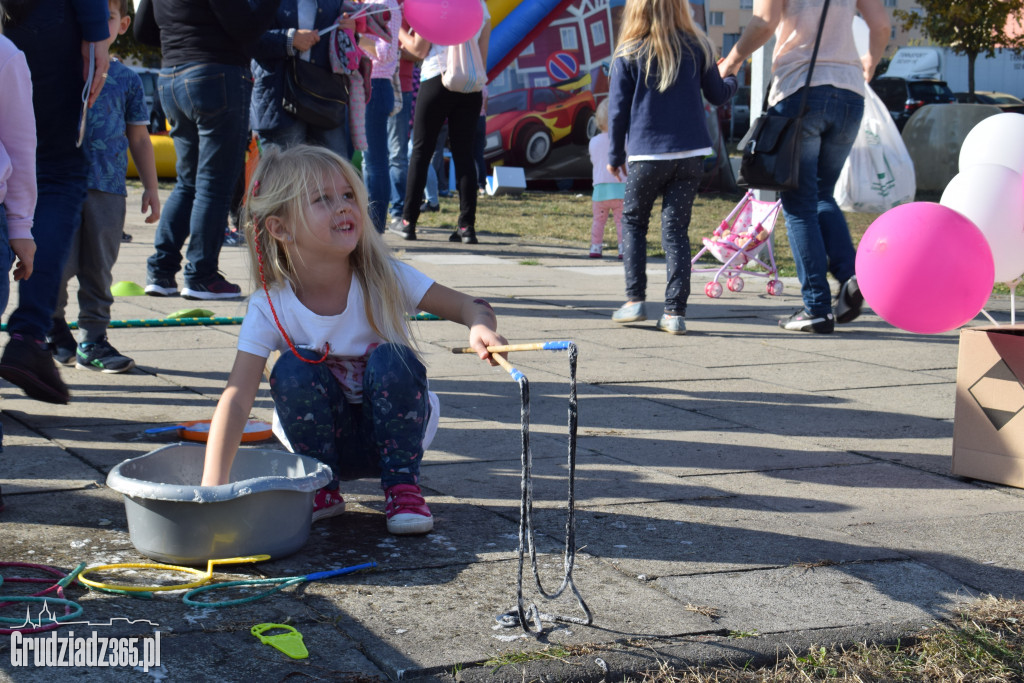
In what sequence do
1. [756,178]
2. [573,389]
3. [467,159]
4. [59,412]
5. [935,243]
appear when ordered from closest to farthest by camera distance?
[573,389] → [935,243] → [59,412] → [756,178] → [467,159]

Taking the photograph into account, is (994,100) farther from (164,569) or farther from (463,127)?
(164,569)

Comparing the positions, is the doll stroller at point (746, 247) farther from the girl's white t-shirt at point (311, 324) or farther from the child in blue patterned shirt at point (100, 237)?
the girl's white t-shirt at point (311, 324)

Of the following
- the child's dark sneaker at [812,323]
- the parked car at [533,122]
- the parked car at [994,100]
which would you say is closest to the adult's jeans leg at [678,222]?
the child's dark sneaker at [812,323]

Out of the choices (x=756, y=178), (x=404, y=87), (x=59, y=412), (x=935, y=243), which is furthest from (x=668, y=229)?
(x=404, y=87)

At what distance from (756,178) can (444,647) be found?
4.29 m

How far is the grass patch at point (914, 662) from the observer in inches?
88.0

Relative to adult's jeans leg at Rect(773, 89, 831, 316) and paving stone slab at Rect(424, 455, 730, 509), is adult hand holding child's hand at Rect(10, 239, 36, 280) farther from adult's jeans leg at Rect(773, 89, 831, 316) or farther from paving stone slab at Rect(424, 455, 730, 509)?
adult's jeans leg at Rect(773, 89, 831, 316)

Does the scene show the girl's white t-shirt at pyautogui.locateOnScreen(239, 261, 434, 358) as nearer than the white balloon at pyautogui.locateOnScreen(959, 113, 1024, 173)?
Yes

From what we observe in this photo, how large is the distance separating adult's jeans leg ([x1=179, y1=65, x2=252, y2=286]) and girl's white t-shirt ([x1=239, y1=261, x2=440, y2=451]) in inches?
131

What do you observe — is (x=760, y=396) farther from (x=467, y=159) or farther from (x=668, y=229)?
(x=467, y=159)

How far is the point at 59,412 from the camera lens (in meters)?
4.22

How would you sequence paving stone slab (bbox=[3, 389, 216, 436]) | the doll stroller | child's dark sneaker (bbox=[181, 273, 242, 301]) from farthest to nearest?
the doll stroller, child's dark sneaker (bbox=[181, 273, 242, 301]), paving stone slab (bbox=[3, 389, 216, 436])

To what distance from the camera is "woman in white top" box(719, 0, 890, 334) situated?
6059mm

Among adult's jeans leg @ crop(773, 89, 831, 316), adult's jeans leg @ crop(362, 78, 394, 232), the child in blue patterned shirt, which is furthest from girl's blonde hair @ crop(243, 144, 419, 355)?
adult's jeans leg @ crop(362, 78, 394, 232)
